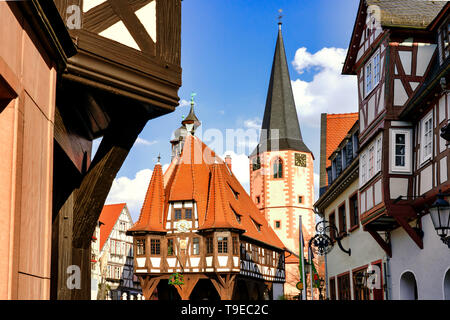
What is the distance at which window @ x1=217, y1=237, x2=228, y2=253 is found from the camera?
124ft

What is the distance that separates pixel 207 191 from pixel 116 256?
20921mm

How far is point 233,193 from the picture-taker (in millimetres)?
45344

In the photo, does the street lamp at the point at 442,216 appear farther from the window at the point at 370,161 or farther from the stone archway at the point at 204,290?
the stone archway at the point at 204,290

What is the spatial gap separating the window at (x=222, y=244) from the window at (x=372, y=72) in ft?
72.5

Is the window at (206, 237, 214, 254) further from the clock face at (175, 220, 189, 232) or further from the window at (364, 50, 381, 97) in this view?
the window at (364, 50, 381, 97)

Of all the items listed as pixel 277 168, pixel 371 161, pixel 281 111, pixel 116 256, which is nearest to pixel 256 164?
pixel 277 168

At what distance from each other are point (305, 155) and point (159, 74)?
61295 mm

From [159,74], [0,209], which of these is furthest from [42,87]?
[159,74]

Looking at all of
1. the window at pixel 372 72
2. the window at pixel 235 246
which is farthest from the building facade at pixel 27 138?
the window at pixel 235 246

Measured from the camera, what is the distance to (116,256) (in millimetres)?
58750

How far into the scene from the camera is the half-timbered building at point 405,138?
43.1ft

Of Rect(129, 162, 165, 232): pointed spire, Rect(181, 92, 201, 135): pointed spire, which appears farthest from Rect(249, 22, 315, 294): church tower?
Rect(129, 162, 165, 232): pointed spire

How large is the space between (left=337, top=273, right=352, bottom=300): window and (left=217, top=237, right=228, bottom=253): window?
1510 centimetres
